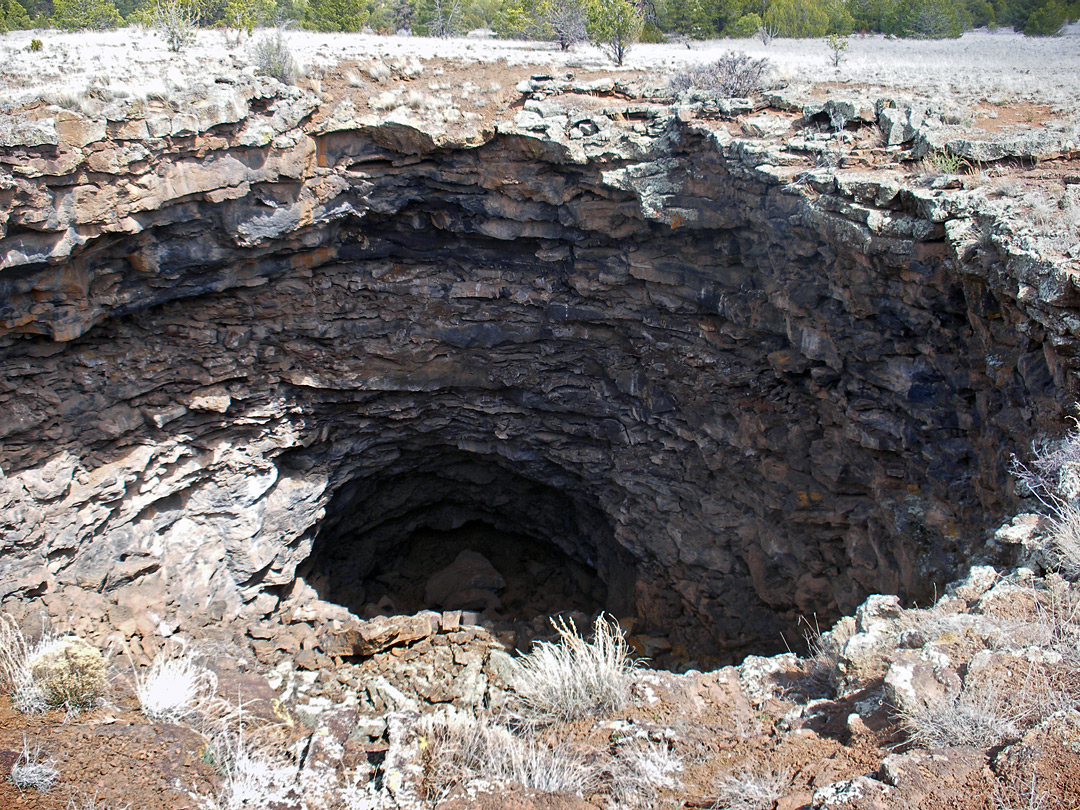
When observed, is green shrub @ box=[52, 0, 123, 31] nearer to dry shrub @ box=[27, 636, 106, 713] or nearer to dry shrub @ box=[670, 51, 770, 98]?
dry shrub @ box=[670, 51, 770, 98]

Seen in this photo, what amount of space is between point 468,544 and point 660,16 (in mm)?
15898

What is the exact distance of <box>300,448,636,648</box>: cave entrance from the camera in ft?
40.2

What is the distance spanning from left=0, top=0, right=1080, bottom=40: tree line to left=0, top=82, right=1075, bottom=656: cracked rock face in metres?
7.79

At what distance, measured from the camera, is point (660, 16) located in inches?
778

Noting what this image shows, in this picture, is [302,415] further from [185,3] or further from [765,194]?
[185,3]

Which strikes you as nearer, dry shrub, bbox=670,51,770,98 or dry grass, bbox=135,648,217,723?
dry grass, bbox=135,648,217,723

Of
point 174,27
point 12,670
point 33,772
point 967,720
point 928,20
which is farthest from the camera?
point 928,20

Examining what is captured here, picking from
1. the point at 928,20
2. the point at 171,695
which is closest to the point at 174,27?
the point at 171,695

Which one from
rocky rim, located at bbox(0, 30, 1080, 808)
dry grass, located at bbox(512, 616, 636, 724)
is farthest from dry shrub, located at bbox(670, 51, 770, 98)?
dry grass, located at bbox(512, 616, 636, 724)

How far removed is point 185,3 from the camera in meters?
13.1

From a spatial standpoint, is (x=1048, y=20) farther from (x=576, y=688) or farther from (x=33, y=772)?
(x=33, y=772)

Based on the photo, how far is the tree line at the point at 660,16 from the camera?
16.7m

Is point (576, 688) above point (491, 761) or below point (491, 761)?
below

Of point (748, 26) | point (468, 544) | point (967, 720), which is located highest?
point (748, 26)
